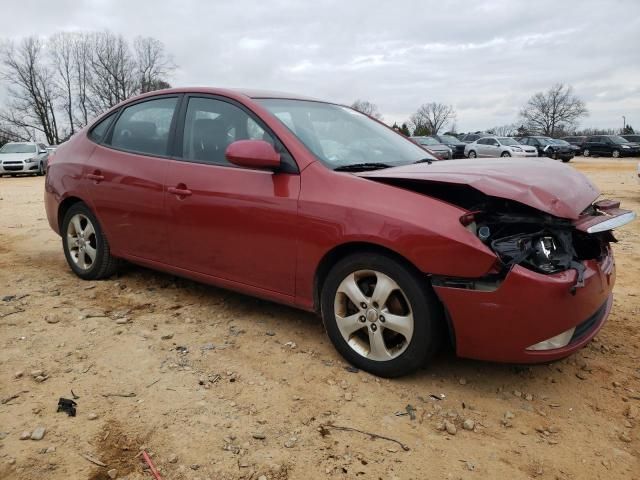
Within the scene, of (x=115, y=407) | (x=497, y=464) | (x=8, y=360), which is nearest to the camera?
(x=497, y=464)

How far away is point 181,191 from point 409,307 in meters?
1.78

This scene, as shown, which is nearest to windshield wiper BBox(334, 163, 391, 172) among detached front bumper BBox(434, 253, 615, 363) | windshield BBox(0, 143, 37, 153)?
detached front bumper BBox(434, 253, 615, 363)

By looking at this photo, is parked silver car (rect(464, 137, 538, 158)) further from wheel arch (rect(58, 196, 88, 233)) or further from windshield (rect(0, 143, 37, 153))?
wheel arch (rect(58, 196, 88, 233))

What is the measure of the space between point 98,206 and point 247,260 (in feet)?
5.54

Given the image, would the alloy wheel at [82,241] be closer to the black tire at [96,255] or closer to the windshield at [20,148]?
the black tire at [96,255]

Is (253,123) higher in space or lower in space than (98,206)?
higher

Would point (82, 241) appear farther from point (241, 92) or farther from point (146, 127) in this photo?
point (241, 92)

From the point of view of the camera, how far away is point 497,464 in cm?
212

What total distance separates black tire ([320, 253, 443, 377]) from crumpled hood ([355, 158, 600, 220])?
1.54ft

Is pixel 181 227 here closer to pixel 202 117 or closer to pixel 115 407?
pixel 202 117

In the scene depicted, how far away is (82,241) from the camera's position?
4434 millimetres

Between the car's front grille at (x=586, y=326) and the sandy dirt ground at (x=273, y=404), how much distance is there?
35cm

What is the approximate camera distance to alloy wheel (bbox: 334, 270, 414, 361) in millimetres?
2639

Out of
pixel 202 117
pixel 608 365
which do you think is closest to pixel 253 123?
pixel 202 117
